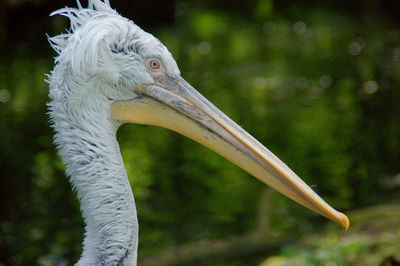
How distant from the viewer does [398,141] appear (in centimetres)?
842

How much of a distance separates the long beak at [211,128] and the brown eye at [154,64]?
0.05m

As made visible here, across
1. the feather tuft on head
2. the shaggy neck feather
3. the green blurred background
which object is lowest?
the green blurred background

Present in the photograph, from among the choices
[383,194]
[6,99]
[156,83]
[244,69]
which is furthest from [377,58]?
[156,83]

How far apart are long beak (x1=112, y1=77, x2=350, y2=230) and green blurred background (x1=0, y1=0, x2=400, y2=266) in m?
1.34

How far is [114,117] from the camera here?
305 centimetres

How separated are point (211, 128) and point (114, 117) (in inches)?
15.5

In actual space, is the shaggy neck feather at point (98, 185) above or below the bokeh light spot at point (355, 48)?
above

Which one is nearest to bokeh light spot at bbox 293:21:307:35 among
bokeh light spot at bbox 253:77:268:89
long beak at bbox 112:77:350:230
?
bokeh light spot at bbox 253:77:268:89

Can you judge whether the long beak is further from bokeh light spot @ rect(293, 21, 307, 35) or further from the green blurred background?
bokeh light spot @ rect(293, 21, 307, 35)

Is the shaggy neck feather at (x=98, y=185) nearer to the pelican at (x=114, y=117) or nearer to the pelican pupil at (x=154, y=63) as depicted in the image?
the pelican at (x=114, y=117)

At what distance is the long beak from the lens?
3.05m

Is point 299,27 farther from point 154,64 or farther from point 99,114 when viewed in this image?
point 99,114

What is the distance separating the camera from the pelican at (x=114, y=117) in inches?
114

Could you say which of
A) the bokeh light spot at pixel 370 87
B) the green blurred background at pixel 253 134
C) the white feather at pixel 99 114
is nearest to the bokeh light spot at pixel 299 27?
the green blurred background at pixel 253 134
